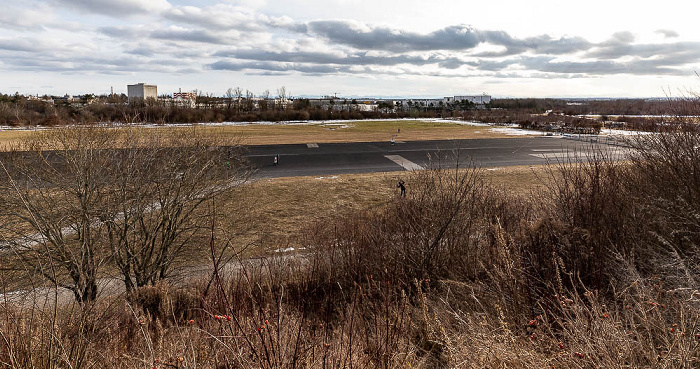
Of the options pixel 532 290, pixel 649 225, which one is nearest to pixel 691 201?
pixel 649 225

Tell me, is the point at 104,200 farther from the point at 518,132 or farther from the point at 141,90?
the point at 141,90

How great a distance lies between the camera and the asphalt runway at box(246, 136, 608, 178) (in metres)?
28.8

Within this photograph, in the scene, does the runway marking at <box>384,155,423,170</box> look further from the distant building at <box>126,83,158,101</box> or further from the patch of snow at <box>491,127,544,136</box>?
the distant building at <box>126,83,158,101</box>

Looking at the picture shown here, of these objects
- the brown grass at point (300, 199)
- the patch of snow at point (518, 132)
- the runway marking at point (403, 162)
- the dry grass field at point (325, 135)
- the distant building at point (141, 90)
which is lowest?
the brown grass at point (300, 199)

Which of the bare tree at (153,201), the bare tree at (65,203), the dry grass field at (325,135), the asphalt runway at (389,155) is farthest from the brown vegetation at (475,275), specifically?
the dry grass field at (325,135)

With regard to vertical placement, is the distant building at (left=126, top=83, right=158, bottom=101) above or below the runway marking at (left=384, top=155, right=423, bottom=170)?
above

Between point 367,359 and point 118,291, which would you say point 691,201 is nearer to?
point 367,359

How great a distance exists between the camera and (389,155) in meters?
35.0

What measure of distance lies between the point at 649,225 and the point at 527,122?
6350cm

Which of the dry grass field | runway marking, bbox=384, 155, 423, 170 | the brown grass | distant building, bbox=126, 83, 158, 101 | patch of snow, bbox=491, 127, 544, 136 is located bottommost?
the brown grass

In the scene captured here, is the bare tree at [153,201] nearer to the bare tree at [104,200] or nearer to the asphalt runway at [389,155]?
the bare tree at [104,200]

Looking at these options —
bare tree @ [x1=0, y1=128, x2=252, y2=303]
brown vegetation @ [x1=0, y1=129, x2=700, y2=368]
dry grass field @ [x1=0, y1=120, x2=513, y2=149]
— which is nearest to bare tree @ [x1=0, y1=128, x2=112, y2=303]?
bare tree @ [x1=0, y1=128, x2=252, y2=303]

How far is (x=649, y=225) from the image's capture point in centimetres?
900

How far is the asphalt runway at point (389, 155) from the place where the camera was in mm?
28812
